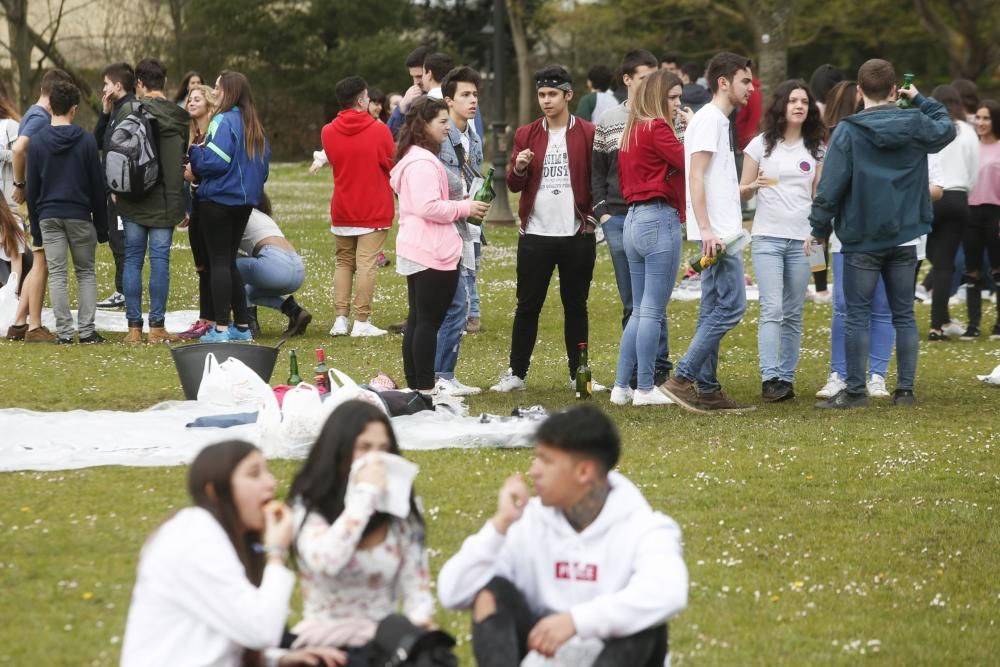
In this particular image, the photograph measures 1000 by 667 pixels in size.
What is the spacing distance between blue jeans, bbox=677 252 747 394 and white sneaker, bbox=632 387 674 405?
193 mm

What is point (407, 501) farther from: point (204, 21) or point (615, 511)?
point (204, 21)

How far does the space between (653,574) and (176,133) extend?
9.25m

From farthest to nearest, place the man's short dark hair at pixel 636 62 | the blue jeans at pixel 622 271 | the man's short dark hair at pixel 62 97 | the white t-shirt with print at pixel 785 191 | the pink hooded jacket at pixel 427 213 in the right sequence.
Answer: the man's short dark hair at pixel 62 97 < the man's short dark hair at pixel 636 62 < the blue jeans at pixel 622 271 < the white t-shirt with print at pixel 785 191 < the pink hooded jacket at pixel 427 213

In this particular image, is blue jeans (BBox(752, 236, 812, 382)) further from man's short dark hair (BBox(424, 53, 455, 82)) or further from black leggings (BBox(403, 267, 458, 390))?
man's short dark hair (BBox(424, 53, 455, 82))

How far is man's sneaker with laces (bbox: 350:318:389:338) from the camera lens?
13.2 m

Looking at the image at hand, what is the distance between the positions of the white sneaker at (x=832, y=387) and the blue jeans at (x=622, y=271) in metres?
1.08

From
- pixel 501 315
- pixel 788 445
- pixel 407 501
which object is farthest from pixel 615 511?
pixel 501 315

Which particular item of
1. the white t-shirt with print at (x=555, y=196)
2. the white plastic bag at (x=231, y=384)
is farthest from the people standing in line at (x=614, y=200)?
the white plastic bag at (x=231, y=384)

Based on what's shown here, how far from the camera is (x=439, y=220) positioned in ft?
30.9

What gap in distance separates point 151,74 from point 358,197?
2.10 metres

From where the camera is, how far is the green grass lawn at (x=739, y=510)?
554 centimetres

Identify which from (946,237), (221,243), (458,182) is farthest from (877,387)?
(221,243)

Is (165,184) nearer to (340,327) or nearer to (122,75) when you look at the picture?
(122,75)

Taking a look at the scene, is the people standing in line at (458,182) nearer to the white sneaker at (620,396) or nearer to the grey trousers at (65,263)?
the white sneaker at (620,396)
